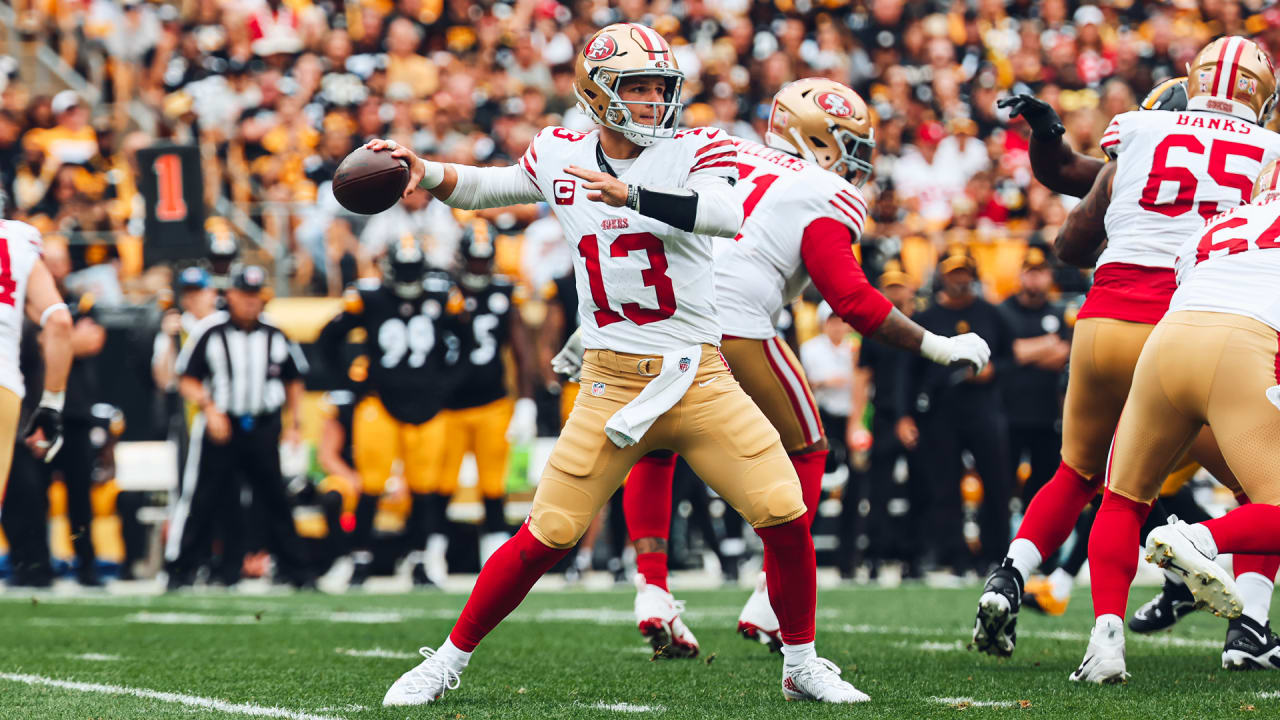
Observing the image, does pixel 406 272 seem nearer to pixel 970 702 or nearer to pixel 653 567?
pixel 653 567

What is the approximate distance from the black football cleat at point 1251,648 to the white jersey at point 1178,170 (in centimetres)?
121

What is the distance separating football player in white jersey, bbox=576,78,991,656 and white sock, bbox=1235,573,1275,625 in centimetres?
132

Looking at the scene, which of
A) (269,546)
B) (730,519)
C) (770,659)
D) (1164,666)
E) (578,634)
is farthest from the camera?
(730,519)

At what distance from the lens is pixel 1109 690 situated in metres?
4.72

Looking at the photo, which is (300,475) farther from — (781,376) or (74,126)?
(781,376)

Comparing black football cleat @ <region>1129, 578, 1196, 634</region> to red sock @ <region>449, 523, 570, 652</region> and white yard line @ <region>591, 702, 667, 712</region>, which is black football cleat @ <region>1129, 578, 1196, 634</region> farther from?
red sock @ <region>449, 523, 570, 652</region>

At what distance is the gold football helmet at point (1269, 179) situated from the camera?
470 centimetres

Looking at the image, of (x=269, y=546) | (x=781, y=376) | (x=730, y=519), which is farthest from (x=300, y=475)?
(x=781, y=376)

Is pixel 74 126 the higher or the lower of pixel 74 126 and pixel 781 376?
the higher

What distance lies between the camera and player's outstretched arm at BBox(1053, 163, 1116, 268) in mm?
5379

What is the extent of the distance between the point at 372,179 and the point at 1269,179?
8.27 ft

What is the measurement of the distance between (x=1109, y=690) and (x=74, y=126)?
10.8 metres

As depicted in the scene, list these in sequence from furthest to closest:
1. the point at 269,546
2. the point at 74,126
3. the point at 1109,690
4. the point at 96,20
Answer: the point at 96,20 → the point at 74,126 → the point at 269,546 → the point at 1109,690

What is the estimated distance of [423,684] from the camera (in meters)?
4.54
